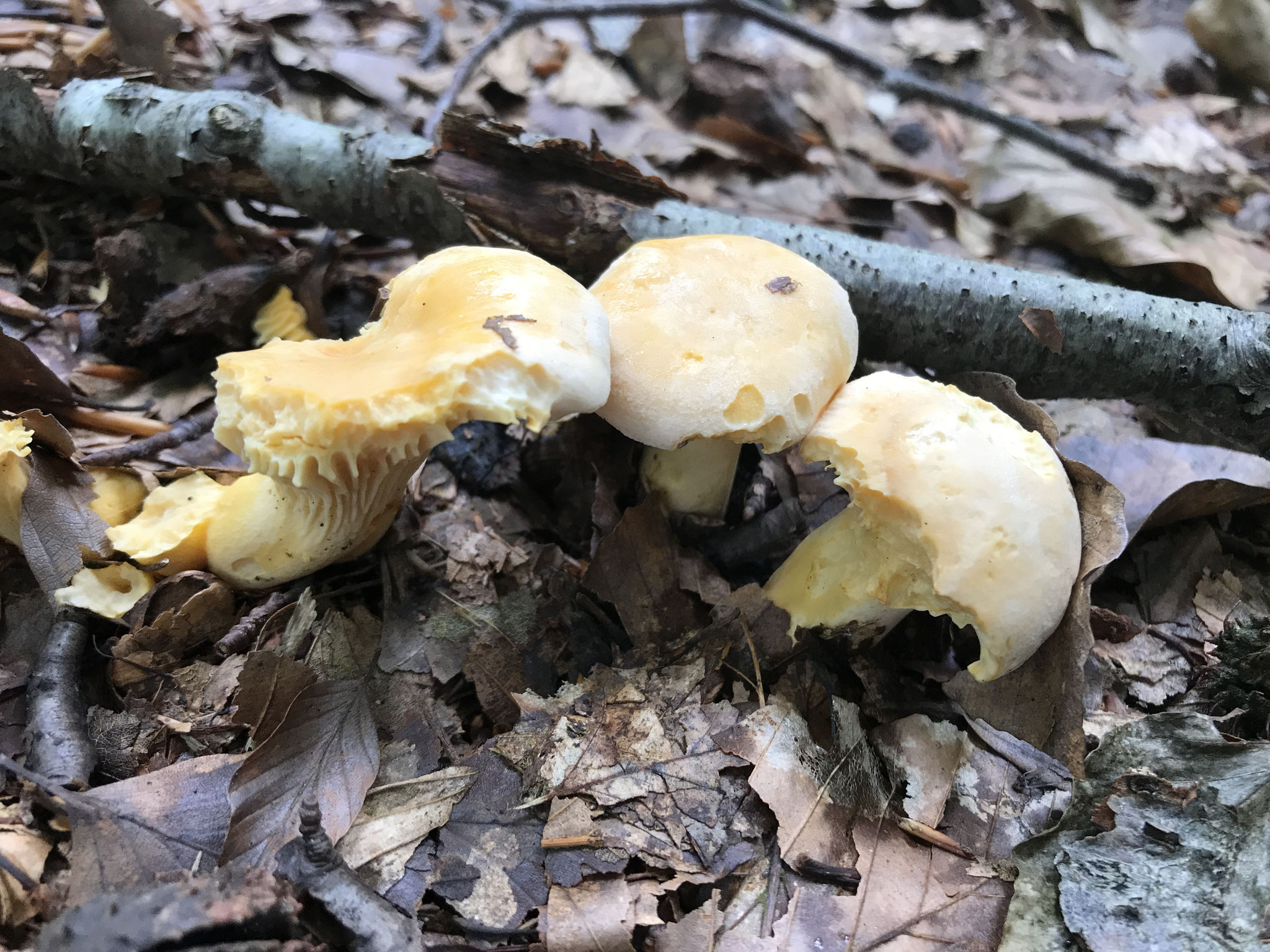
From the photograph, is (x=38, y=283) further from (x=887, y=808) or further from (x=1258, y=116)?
(x=1258, y=116)

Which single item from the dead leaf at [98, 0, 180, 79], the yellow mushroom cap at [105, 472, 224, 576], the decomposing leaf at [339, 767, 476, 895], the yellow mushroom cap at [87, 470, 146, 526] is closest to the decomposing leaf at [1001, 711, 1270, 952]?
the decomposing leaf at [339, 767, 476, 895]

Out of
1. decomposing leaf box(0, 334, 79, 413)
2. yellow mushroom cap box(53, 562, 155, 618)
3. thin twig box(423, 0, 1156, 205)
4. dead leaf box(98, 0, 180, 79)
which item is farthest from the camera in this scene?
thin twig box(423, 0, 1156, 205)

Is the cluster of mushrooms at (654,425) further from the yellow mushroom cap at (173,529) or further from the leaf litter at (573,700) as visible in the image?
the leaf litter at (573,700)

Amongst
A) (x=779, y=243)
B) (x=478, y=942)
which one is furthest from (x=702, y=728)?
(x=779, y=243)

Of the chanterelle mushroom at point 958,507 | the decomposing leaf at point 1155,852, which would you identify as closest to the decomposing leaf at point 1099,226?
the chanterelle mushroom at point 958,507

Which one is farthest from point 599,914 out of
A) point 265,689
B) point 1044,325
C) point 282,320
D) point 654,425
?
point 282,320

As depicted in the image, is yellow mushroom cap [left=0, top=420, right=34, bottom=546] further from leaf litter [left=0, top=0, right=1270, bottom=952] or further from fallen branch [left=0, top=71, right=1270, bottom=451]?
fallen branch [left=0, top=71, right=1270, bottom=451]

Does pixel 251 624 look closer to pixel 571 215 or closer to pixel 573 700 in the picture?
pixel 573 700
